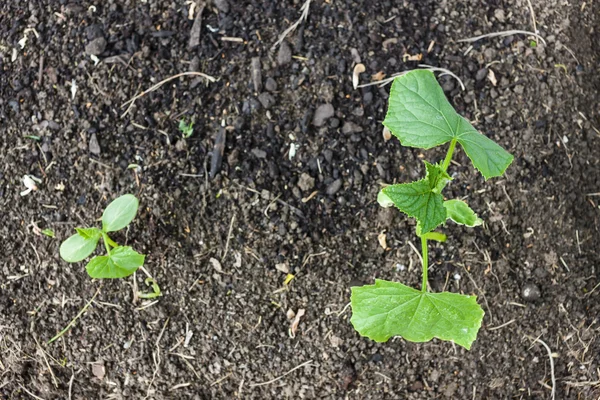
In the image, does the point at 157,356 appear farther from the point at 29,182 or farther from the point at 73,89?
the point at 73,89

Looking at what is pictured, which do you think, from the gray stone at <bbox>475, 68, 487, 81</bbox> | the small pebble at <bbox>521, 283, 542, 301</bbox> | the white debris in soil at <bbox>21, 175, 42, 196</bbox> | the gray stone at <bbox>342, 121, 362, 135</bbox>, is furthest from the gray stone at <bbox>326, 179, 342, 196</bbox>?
the white debris in soil at <bbox>21, 175, 42, 196</bbox>

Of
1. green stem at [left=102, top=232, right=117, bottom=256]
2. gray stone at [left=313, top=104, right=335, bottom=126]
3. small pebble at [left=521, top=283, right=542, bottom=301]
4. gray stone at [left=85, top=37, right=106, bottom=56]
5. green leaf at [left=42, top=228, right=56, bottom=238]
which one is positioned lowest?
small pebble at [left=521, top=283, right=542, bottom=301]

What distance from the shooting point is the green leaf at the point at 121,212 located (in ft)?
5.02

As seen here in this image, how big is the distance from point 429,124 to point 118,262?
2.78 ft

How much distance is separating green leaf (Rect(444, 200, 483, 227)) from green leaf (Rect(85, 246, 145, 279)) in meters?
0.78

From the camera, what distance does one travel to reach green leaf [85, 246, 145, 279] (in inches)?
58.1

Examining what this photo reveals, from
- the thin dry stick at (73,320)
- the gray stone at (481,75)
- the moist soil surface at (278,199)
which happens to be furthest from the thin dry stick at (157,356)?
the gray stone at (481,75)

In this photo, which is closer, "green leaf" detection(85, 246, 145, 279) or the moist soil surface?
"green leaf" detection(85, 246, 145, 279)

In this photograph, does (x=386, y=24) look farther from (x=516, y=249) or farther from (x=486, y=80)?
(x=516, y=249)

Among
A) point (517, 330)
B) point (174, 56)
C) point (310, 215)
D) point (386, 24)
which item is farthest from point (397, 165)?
point (174, 56)

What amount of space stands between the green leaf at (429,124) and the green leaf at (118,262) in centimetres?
73

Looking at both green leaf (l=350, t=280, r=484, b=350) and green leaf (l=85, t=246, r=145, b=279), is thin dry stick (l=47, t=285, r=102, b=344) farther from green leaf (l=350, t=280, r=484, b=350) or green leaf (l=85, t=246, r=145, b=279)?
green leaf (l=350, t=280, r=484, b=350)

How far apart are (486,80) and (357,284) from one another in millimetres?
708

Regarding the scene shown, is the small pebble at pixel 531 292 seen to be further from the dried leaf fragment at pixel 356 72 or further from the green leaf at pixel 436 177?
the dried leaf fragment at pixel 356 72
